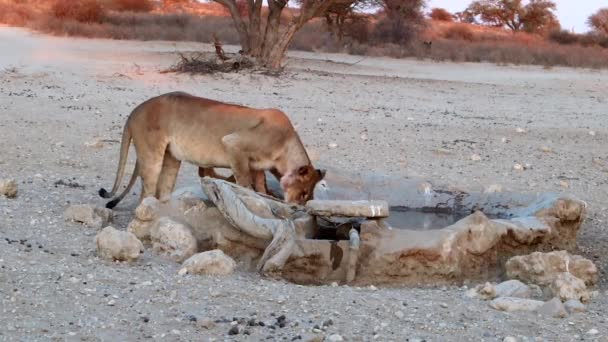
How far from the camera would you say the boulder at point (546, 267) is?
23.5 feet

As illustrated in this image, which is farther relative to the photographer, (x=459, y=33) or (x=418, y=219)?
(x=459, y=33)

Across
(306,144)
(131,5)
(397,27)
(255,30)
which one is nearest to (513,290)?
(306,144)

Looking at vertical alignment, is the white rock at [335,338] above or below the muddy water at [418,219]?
above

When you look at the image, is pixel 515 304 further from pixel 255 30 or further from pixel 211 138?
pixel 255 30

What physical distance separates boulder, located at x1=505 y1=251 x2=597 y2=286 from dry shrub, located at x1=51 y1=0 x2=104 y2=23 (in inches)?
1527

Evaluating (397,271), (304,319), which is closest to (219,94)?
(397,271)

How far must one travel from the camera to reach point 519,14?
6906cm

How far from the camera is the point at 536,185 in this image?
1187cm

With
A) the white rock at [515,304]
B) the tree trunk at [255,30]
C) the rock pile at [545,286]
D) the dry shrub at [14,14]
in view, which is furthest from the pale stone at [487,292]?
the dry shrub at [14,14]

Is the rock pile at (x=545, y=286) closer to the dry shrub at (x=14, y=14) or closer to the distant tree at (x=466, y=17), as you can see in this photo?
the dry shrub at (x=14, y=14)

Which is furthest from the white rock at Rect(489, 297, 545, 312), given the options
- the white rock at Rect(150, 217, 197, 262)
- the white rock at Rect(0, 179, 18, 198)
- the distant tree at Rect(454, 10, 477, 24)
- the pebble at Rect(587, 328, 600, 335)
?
the distant tree at Rect(454, 10, 477, 24)

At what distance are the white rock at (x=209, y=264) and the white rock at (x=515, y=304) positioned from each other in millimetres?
1832

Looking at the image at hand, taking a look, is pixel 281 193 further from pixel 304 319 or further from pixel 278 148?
pixel 304 319

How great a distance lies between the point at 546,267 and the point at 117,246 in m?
3.03
